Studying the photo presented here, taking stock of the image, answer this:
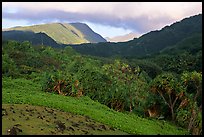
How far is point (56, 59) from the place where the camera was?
86000 millimetres

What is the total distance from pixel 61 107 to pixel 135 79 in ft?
52.4

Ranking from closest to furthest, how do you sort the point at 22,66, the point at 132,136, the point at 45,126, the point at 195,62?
1. the point at 45,126
2. the point at 132,136
3. the point at 22,66
4. the point at 195,62

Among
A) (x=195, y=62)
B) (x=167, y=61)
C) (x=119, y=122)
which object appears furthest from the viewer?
(x=167, y=61)

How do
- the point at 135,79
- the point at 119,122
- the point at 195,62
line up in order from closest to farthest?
the point at 119,122 < the point at 135,79 < the point at 195,62

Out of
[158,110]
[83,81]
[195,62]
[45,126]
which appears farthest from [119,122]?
[195,62]

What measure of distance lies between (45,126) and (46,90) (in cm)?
1840

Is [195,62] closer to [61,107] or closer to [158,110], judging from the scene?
[158,110]

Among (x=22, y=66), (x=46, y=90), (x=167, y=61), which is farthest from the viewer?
(x=167, y=61)

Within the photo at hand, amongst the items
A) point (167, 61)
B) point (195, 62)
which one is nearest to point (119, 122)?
point (195, 62)

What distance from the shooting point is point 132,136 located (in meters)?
19.8

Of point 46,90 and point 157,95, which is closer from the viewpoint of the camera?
point 157,95

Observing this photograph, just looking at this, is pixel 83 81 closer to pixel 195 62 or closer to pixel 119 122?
pixel 119 122

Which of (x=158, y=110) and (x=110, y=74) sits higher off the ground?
(x=110, y=74)

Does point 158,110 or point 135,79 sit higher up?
point 135,79
